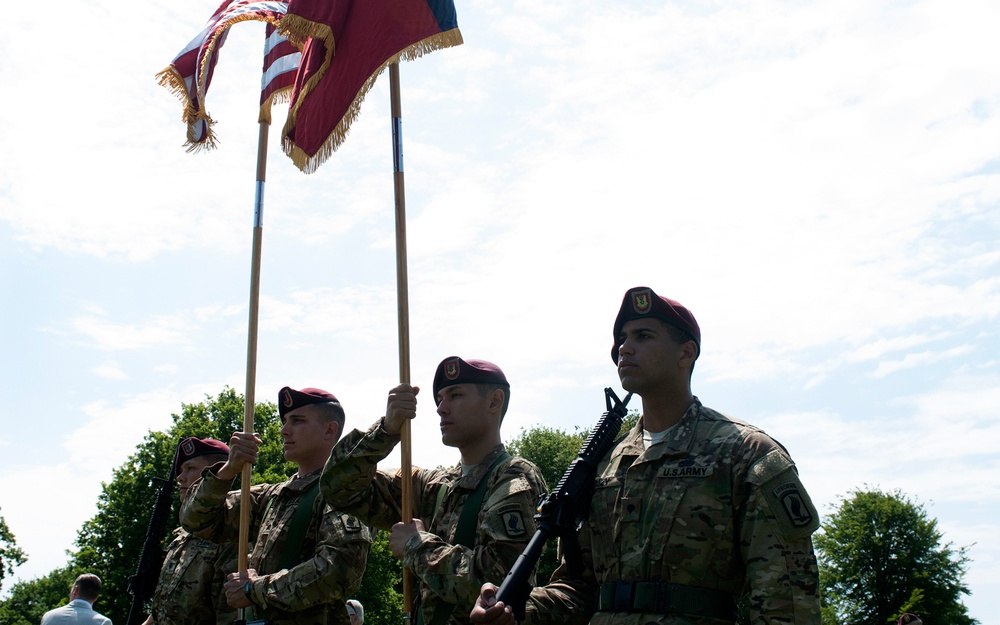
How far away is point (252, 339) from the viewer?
25.1 feet

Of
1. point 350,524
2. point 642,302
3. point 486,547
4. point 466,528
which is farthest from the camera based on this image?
point 350,524

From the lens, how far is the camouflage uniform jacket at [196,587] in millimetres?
8547

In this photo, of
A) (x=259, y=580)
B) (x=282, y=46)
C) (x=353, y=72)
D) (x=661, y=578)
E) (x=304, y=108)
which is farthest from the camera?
(x=282, y=46)

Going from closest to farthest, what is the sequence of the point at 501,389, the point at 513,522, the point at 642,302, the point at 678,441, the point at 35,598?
the point at 678,441 → the point at 642,302 → the point at 513,522 → the point at 501,389 → the point at 35,598

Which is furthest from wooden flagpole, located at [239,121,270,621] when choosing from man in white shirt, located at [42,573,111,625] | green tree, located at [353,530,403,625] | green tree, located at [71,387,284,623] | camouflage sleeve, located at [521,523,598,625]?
green tree, located at [353,530,403,625]

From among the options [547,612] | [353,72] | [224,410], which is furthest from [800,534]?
[224,410]

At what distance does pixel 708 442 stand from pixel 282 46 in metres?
5.76

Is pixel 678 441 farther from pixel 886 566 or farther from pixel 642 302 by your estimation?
pixel 886 566

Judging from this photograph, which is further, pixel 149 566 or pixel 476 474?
pixel 149 566

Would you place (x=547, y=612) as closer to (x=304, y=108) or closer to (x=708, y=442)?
(x=708, y=442)

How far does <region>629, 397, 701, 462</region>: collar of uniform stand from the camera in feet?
14.5

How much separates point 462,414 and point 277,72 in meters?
3.95

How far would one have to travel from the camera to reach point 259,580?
21.7 ft

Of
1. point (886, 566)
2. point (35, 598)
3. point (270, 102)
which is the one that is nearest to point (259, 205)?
point (270, 102)
